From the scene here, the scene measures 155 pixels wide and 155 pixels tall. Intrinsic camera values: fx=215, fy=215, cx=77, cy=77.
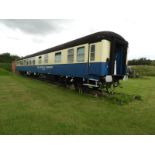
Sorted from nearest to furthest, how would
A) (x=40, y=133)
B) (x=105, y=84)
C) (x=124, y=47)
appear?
(x=40, y=133) < (x=105, y=84) < (x=124, y=47)

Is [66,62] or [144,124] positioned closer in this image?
[144,124]

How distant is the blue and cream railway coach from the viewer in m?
10.8

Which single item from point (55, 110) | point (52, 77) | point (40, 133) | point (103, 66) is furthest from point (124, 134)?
point (52, 77)

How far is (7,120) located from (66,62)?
857 cm

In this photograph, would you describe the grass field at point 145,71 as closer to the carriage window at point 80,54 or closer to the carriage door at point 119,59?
the carriage door at point 119,59

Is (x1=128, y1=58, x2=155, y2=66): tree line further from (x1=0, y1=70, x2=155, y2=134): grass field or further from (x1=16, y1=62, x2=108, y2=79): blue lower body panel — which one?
(x1=0, y1=70, x2=155, y2=134): grass field

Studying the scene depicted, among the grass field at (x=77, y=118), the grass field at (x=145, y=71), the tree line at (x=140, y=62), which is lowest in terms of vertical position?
the grass field at (x=145, y=71)

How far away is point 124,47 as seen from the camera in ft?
40.4

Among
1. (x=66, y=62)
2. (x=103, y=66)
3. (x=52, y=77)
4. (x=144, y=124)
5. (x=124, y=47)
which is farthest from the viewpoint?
(x=52, y=77)

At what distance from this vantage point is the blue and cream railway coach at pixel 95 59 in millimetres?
10797

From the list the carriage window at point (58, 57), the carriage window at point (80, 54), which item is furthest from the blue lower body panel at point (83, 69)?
the carriage window at point (58, 57)

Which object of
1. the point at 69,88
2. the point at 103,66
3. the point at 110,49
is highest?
the point at 110,49

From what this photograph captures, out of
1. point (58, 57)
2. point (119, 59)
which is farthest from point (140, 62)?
point (119, 59)

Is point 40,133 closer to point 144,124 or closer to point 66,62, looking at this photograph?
point 144,124
